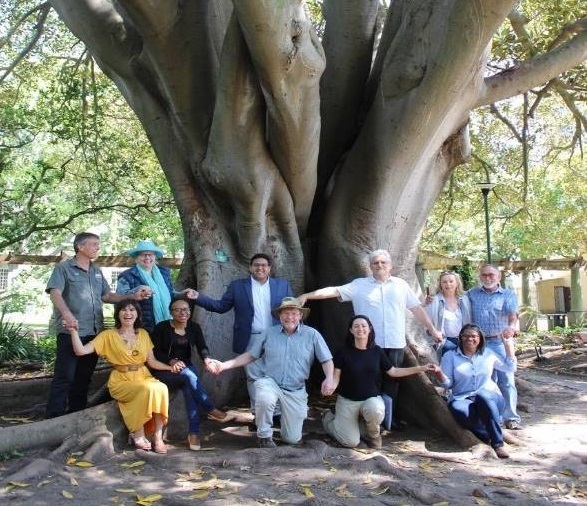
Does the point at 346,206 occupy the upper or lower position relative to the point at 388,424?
upper

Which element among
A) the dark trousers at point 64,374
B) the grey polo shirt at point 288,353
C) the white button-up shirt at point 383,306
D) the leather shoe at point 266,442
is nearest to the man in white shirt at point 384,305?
the white button-up shirt at point 383,306

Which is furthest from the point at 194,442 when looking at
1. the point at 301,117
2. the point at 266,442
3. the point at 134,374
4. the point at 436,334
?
the point at 301,117

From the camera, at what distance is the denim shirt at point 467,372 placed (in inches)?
211

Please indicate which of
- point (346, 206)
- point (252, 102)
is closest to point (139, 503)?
point (252, 102)

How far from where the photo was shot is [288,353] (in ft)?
16.9

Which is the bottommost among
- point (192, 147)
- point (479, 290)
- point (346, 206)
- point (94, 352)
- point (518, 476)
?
point (518, 476)

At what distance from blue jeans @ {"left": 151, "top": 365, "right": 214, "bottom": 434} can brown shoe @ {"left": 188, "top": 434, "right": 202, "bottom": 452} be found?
0.28 feet

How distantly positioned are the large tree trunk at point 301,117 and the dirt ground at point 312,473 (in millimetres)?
669

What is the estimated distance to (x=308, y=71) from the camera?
5.09m

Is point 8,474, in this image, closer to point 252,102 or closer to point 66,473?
point 66,473

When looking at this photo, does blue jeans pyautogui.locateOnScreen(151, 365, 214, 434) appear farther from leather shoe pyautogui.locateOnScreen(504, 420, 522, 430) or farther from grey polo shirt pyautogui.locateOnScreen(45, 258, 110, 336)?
leather shoe pyautogui.locateOnScreen(504, 420, 522, 430)

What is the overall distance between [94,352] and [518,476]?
3.41m

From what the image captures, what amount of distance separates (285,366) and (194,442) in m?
0.91

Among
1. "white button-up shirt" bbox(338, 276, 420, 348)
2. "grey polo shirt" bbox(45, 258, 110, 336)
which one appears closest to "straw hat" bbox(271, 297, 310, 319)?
"white button-up shirt" bbox(338, 276, 420, 348)
